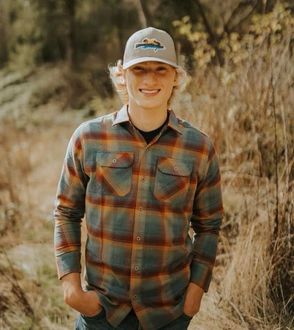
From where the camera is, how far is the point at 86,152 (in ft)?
6.53

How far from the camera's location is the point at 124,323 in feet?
6.70

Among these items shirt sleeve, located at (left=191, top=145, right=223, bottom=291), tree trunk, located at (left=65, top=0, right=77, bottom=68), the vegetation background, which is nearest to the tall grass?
the vegetation background

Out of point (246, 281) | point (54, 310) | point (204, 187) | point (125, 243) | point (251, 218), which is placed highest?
point (204, 187)

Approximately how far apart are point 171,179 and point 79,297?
0.52 metres

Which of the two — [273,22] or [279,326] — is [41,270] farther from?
[273,22]

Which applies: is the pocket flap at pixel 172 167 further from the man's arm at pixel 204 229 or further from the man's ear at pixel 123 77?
the man's ear at pixel 123 77

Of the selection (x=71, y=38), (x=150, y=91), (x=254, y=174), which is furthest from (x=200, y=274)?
(x=71, y=38)

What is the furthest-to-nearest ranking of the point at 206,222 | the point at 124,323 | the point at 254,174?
the point at 254,174, the point at 206,222, the point at 124,323

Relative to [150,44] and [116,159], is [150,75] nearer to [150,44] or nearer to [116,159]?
[150,44]

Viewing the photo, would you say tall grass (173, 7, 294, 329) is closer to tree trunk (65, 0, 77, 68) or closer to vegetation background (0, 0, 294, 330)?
vegetation background (0, 0, 294, 330)

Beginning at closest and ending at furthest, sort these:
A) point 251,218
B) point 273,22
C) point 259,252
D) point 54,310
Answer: point 259,252 < point 251,218 < point 54,310 < point 273,22

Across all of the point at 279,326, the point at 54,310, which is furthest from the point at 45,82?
the point at 279,326

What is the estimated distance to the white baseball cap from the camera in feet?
6.36

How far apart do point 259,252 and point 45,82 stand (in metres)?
11.0
